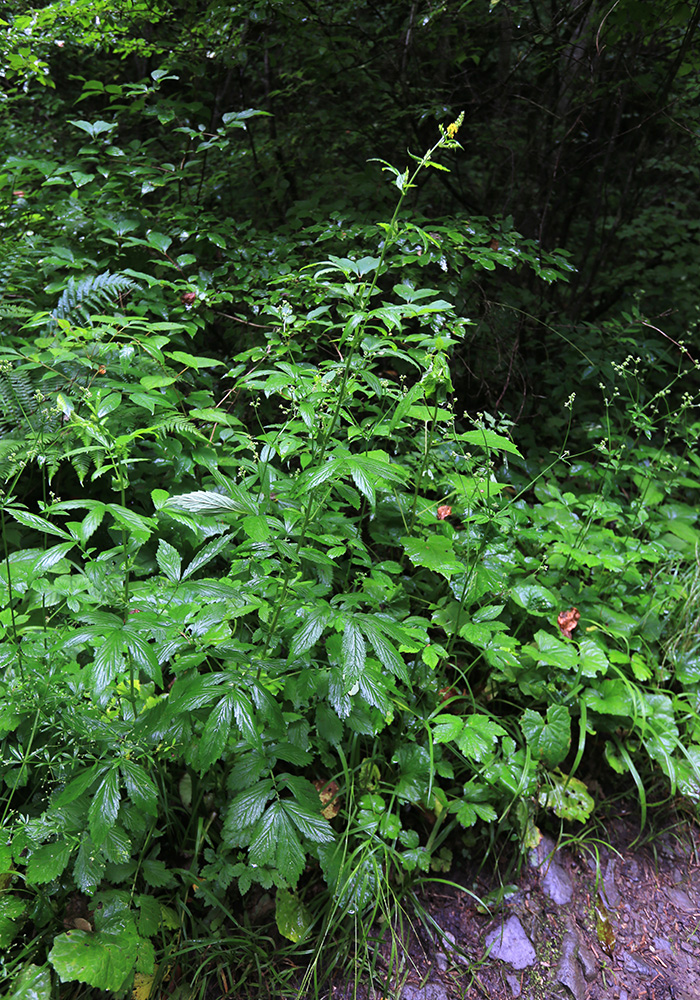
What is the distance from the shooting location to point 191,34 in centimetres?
289

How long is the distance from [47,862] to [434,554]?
1217mm

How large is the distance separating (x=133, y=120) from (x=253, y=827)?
12.6ft

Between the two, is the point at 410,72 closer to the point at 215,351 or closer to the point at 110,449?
the point at 215,351

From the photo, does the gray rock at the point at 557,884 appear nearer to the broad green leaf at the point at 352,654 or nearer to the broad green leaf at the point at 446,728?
the broad green leaf at the point at 446,728

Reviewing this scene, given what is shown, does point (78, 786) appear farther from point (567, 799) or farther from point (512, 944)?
point (567, 799)

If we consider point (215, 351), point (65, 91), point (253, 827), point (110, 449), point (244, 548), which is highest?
point (65, 91)

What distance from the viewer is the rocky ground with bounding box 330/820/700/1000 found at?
1.49 metres

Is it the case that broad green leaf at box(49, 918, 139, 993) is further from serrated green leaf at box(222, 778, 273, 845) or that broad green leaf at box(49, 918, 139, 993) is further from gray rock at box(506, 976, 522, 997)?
gray rock at box(506, 976, 522, 997)

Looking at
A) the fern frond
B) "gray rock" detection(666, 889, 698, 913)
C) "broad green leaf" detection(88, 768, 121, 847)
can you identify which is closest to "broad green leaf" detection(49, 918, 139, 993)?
"broad green leaf" detection(88, 768, 121, 847)

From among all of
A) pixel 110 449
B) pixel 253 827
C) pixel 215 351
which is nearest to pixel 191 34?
pixel 215 351

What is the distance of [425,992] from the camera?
1453 mm

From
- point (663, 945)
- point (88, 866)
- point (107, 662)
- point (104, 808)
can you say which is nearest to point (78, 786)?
point (104, 808)

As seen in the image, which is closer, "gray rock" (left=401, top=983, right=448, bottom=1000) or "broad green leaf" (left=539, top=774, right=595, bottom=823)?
"gray rock" (left=401, top=983, right=448, bottom=1000)

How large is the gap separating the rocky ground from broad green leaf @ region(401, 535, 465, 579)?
950mm
